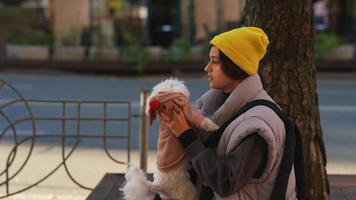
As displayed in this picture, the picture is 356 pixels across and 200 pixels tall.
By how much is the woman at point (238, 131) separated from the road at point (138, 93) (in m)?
3.94

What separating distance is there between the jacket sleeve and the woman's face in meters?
0.28

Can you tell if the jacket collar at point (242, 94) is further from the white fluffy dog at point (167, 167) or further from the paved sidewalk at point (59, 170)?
the paved sidewalk at point (59, 170)

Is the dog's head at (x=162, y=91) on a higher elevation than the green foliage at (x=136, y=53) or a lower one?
higher

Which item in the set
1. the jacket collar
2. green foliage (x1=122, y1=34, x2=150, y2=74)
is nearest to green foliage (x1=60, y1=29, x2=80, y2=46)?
green foliage (x1=122, y1=34, x2=150, y2=74)

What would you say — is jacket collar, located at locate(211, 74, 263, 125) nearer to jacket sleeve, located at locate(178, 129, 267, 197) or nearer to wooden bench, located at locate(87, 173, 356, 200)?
jacket sleeve, located at locate(178, 129, 267, 197)

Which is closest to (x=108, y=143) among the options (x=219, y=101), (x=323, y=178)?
(x=323, y=178)

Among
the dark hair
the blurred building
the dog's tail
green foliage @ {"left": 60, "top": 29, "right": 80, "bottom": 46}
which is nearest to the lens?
the dark hair

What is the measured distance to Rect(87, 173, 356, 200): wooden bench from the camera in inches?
179

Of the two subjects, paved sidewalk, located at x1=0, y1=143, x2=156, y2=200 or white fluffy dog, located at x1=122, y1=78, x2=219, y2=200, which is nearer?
white fluffy dog, located at x1=122, y1=78, x2=219, y2=200

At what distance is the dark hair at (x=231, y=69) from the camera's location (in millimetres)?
2625

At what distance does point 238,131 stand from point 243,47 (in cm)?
34

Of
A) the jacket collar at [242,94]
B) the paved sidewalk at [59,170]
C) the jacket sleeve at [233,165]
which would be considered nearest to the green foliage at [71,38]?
the paved sidewalk at [59,170]

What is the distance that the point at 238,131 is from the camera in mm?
2539

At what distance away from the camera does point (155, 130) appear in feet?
31.0
